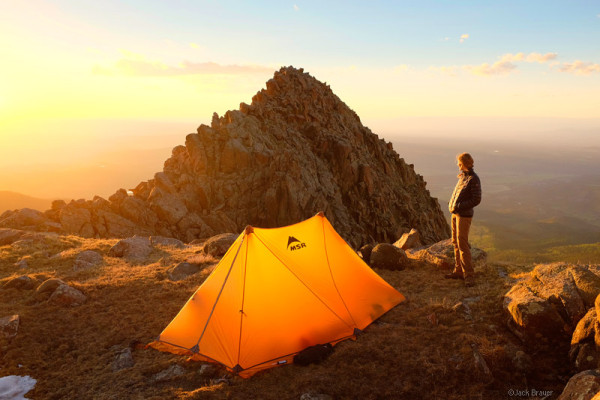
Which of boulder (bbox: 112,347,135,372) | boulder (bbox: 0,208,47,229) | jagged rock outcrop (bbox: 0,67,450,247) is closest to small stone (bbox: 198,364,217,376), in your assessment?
boulder (bbox: 112,347,135,372)

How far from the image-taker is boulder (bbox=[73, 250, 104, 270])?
1838 cm

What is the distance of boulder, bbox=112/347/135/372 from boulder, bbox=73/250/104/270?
10349 millimetres

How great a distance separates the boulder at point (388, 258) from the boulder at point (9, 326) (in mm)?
13359

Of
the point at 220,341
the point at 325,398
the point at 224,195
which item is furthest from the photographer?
the point at 224,195

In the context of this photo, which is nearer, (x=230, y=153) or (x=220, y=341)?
(x=220, y=341)

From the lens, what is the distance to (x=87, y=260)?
19.2 meters

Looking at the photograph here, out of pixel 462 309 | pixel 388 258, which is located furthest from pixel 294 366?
pixel 388 258

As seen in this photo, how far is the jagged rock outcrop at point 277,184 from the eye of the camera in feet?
122

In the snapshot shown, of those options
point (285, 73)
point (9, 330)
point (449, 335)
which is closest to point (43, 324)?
point (9, 330)

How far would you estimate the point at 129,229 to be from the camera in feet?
116

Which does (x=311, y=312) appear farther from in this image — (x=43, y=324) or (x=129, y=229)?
(x=129, y=229)

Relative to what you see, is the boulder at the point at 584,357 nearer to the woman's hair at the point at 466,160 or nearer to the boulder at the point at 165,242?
the woman's hair at the point at 466,160

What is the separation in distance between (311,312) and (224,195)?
34574mm

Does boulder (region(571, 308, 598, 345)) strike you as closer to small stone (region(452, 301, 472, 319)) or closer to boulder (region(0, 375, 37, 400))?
small stone (region(452, 301, 472, 319))
